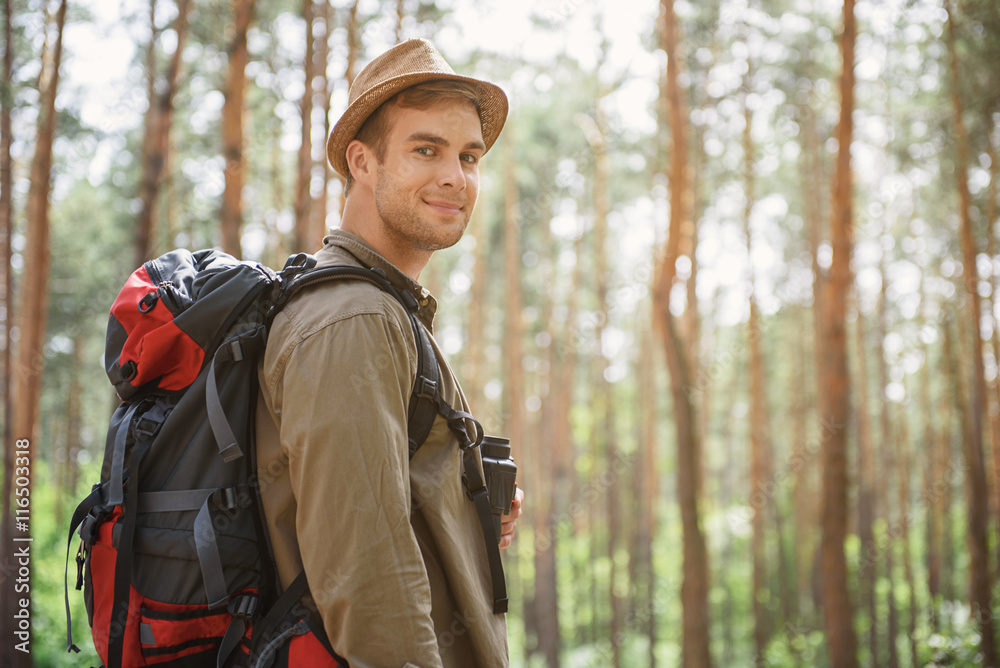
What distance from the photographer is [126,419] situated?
1.61 metres

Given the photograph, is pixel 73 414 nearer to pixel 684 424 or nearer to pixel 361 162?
pixel 684 424

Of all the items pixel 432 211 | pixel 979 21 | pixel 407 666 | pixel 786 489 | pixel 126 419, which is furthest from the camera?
pixel 786 489

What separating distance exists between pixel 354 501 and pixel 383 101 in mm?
1113

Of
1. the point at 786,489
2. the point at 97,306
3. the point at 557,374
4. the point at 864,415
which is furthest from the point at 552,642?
the point at 786,489

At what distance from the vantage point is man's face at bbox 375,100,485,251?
1.92 meters

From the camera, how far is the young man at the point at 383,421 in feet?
4.67

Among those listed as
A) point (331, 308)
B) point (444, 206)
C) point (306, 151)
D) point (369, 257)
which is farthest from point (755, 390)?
point (331, 308)

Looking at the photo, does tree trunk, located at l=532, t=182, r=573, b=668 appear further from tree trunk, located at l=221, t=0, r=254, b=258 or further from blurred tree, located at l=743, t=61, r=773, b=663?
tree trunk, located at l=221, t=0, r=254, b=258

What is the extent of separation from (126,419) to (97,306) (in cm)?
1577

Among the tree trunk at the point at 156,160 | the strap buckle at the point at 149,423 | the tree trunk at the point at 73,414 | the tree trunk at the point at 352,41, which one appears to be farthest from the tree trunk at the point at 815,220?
the tree trunk at the point at 73,414

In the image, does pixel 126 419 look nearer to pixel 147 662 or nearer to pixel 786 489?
pixel 147 662

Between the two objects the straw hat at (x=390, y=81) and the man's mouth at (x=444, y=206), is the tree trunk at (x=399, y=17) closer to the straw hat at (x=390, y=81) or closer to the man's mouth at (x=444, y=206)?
the straw hat at (x=390, y=81)

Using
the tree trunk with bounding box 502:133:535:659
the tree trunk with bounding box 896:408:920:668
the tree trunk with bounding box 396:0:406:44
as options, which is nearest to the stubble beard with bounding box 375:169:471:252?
the tree trunk with bounding box 396:0:406:44

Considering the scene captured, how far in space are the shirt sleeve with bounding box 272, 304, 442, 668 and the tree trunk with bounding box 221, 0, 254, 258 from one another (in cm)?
622
